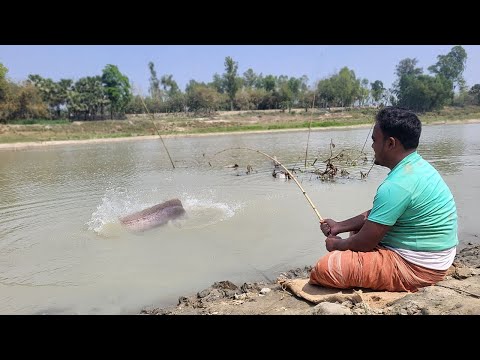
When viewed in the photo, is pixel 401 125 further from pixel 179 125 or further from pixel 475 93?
pixel 475 93

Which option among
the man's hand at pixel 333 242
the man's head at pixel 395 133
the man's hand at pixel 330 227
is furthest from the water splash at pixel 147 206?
the man's head at pixel 395 133

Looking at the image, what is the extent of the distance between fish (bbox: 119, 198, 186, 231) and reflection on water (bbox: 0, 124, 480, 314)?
14cm

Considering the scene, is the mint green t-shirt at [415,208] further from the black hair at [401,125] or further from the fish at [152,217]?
the fish at [152,217]

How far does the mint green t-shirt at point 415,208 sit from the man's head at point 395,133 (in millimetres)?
82

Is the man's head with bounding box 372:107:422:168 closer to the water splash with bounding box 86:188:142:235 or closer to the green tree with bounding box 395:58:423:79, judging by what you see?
the water splash with bounding box 86:188:142:235

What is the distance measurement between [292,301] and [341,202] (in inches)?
211

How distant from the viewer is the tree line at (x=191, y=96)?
4456cm

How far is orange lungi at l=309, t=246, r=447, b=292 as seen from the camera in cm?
293

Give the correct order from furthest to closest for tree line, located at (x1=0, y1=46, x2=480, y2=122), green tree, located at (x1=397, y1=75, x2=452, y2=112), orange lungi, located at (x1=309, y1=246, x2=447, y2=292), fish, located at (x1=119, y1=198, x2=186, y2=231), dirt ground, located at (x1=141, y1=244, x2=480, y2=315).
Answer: green tree, located at (x1=397, y1=75, x2=452, y2=112)
tree line, located at (x1=0, y1=46, x2=480, y2=122)
fish, located at (x1=119, y1=198, x2=186, y2=231)
orange lungi, located at (x1=309, y1=246, x2=447, y2=292)
dirt ground, located at (x1=141, y1=244, x2=480, y2=315)

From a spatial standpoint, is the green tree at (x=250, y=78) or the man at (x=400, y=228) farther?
the green tree at (x=250, y=78)

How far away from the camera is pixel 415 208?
273 cm

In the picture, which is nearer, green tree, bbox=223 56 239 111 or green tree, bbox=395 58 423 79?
green tree, bbox=223 56 239 111

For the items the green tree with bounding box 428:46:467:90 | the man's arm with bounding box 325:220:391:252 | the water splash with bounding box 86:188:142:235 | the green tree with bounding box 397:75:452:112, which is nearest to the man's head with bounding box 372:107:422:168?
the man's arm with bounding box 325:220:391:252
